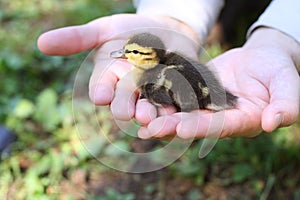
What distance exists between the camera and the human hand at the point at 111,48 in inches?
53.9

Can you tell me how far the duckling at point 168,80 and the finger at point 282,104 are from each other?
0.45ft

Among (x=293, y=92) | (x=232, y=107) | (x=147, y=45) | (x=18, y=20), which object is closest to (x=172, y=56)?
(x=147, y=45)

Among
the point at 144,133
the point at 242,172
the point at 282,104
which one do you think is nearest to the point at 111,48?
the point at 144,133

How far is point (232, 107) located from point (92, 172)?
32.5 inches

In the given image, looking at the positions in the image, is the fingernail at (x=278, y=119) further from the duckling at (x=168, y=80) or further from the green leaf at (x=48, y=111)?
the green leaf at (x=48, y=111)

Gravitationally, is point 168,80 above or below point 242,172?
above

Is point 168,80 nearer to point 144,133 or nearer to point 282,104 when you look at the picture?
point 144,133

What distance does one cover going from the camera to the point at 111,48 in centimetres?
162

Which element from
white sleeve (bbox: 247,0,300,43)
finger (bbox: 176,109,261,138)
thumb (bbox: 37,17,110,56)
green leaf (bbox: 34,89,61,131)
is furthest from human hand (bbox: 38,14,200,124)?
green leaf (bbox: 34,89,61,131)

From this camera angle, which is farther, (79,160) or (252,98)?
(79,160)

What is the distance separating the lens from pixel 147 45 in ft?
4.58

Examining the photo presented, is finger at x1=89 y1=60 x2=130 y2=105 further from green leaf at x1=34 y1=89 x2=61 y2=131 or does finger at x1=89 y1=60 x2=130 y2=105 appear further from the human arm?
green leaf at x1=34 y1=89 x2=61 y2=131

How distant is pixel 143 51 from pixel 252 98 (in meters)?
0.30

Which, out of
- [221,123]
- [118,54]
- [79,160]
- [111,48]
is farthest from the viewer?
[79,160]
